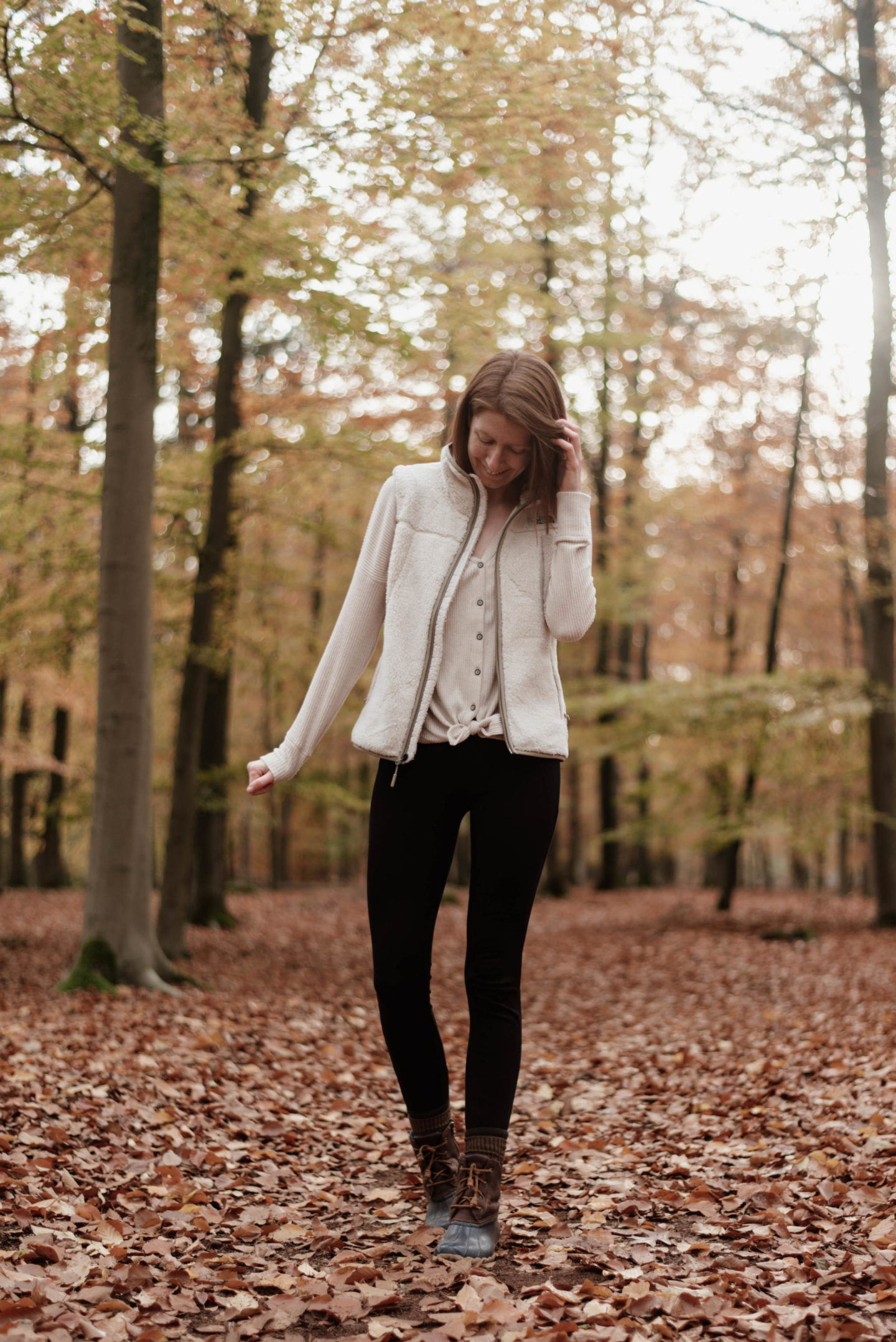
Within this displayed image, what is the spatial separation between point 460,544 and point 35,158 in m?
5.13

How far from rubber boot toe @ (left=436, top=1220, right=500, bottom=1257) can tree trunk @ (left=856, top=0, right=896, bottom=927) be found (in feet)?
32.6

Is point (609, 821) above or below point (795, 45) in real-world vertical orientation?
below

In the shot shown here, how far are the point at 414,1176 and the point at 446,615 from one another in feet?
6.57

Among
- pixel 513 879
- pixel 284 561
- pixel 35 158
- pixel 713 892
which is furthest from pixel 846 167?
pixel 713 892

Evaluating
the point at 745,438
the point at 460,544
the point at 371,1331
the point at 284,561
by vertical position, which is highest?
the point at 745,438

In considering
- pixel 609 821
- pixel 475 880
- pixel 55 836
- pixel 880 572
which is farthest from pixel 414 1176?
pixel 55 836

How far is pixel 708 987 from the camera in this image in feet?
27.1

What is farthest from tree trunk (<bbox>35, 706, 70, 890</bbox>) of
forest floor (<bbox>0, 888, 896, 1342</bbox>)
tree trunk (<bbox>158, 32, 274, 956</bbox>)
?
forest floor (<bbox>0, 888, 896, 1342</bbox>)

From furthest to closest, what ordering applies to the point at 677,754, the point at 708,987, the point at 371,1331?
the point at 677,754, the point at 708,987, the point at 371,1331

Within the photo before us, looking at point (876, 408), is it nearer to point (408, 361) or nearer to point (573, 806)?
point (408, 361)

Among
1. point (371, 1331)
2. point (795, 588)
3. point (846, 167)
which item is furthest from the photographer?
point (795, 588)

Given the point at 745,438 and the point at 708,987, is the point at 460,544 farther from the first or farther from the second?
the point at 745,438

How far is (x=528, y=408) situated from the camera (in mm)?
2824

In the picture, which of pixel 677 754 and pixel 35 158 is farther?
pixel 677 754
